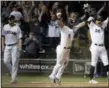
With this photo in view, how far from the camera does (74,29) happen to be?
9164 millimetres

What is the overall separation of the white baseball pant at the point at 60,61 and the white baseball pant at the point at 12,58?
879mm

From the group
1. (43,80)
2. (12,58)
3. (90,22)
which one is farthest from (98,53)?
(12,58)

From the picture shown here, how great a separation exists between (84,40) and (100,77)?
96cm

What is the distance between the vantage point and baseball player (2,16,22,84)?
867cm

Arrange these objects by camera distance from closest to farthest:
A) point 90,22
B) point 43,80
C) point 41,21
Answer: point 43,80 < point 90,22 < point 41,21

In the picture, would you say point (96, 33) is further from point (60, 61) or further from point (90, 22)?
point (60, 61)

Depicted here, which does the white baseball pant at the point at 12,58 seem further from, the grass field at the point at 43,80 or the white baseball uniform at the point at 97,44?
the white baseball uniform at the point at 97,44

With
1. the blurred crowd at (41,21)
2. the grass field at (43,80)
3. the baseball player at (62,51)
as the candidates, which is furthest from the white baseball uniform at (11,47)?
the baseball player at (62,51)

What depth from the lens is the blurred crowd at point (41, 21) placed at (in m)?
9.09

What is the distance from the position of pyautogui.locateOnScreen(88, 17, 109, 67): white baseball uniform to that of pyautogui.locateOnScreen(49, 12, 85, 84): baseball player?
0.58 m

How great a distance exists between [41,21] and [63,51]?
1142 mm

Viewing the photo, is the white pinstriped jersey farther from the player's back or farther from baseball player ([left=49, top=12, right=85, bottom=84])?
baseball player ([left=49, top=12, right=85, bottom=84])

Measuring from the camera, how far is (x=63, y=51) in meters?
8.62

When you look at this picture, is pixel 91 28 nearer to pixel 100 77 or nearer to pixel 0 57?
pixel 100 77
